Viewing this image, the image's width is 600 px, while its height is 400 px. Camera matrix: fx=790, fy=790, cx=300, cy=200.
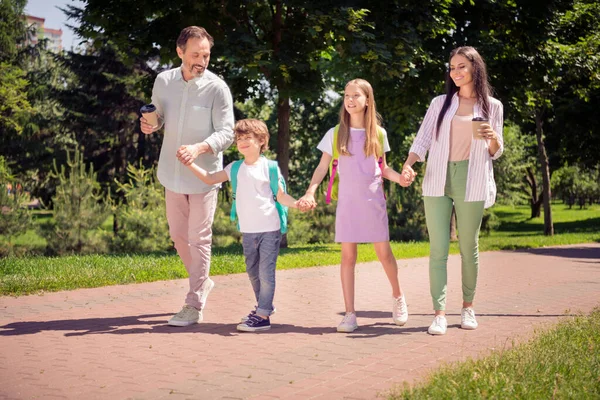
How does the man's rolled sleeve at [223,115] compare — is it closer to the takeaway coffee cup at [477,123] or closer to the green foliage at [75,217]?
the takeaway coffee cup at [477,123]

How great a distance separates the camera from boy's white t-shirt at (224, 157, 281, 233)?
6730 mm

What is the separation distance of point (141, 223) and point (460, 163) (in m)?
13.0

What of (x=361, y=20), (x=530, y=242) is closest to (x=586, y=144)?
(x=530, y=242)


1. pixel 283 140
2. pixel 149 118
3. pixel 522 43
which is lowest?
pixel 149 118

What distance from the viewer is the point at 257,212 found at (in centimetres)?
675

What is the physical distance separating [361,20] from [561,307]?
903cm

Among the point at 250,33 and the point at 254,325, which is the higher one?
the point at 250,33

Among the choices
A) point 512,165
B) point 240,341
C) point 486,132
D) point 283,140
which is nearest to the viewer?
point 240,341

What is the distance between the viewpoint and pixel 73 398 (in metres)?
A: 4.48

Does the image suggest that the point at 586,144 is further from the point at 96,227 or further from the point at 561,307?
the point at 561,307

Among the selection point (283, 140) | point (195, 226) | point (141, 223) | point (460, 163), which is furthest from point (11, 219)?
point (460, 163)

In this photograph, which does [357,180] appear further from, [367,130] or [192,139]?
[192,139]

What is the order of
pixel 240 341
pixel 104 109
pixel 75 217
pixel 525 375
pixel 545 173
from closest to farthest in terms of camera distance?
1. pixel 525 375
2. pixel 240 341
3. pixel 75 217
4. pixel 545 173
5. pixel 104 109

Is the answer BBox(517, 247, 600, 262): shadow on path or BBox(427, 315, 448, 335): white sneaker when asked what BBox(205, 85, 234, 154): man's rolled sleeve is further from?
BBox(517, 247, 600, 262): shadow on path
